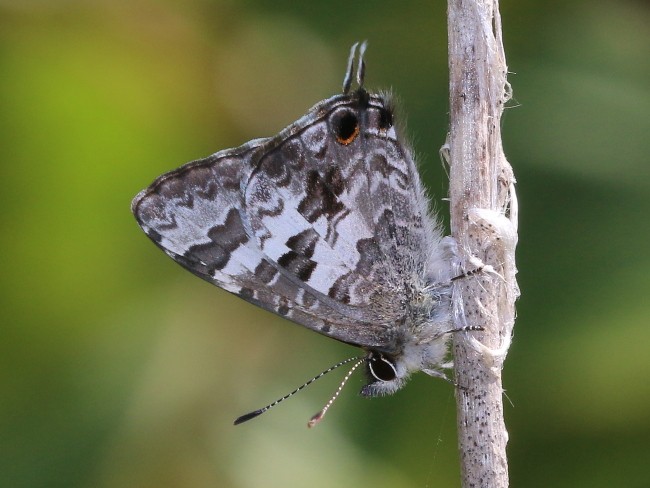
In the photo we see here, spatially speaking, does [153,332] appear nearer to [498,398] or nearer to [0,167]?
[0,167]

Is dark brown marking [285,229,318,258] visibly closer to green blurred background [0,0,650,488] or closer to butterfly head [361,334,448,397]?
butterfly head [361,334,448,397]

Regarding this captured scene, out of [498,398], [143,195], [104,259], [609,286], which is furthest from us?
[104,259]

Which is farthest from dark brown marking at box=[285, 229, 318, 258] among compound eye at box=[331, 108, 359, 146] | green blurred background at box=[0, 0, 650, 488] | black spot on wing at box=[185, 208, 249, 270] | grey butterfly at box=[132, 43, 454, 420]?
green blurred background at box=[0, 0, 650, 488]

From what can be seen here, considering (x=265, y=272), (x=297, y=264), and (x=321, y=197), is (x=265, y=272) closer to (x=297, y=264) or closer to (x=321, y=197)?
(x=297, y=264)

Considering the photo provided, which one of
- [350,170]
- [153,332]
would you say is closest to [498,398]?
[350,170]

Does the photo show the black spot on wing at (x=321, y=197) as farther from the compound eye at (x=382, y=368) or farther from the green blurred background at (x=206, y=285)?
the green blurred background at (x=206, y=285)

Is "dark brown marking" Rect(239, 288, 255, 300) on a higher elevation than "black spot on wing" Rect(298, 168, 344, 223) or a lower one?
lower

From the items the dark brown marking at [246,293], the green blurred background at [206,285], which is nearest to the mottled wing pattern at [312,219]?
the dark brown marking at [246,293]

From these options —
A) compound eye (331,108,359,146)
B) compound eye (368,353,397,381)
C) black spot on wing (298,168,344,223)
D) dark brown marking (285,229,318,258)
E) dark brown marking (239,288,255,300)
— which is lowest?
compound eye (368,353,397,381)
